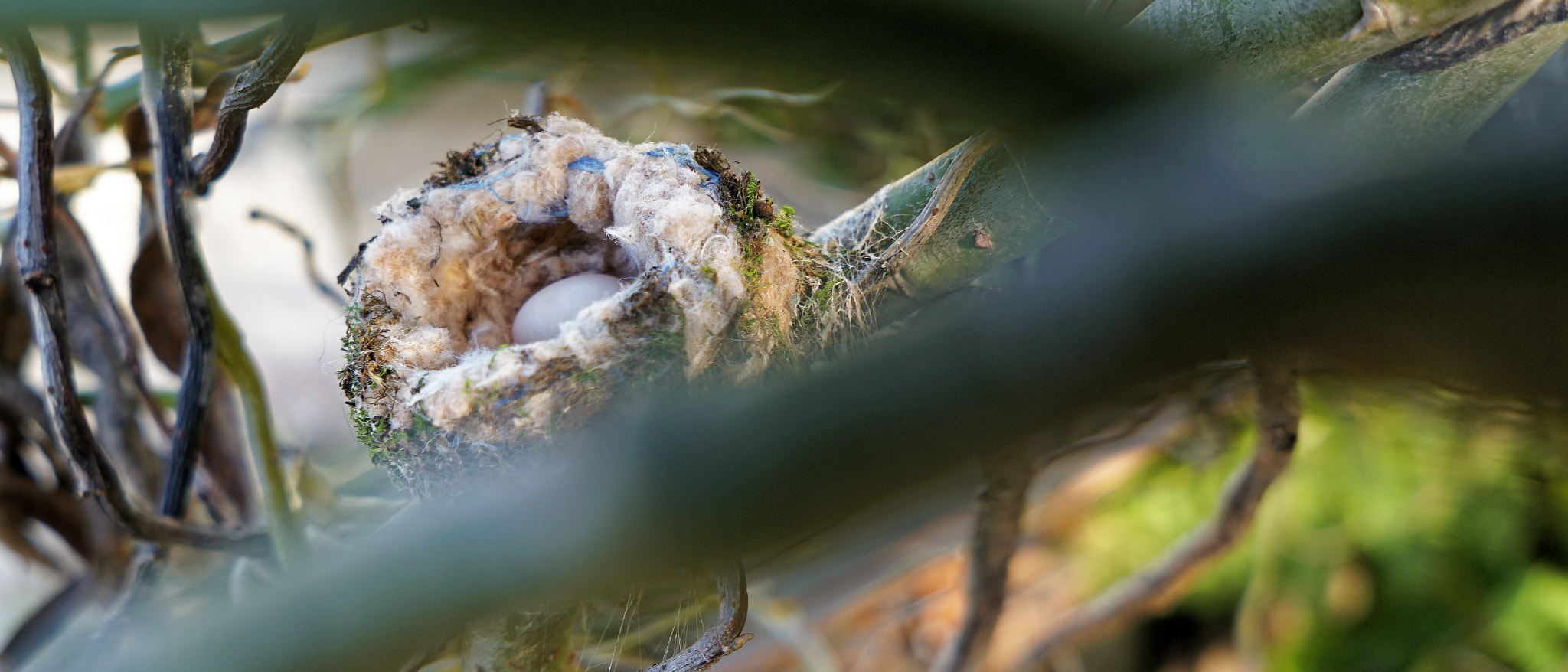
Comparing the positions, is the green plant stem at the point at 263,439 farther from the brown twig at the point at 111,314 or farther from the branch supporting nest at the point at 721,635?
the branch supporting nest at the point at 721,635

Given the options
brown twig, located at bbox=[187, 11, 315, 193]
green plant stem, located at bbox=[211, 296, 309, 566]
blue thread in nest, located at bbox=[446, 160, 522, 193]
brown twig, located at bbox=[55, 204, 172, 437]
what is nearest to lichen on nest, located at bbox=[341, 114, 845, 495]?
blue thread in nest, located at bbox=[446, 160, 522, 193]

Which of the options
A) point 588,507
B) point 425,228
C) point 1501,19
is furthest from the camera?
point 425,228

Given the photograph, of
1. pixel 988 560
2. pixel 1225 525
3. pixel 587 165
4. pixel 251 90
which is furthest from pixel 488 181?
pixel 1225 525

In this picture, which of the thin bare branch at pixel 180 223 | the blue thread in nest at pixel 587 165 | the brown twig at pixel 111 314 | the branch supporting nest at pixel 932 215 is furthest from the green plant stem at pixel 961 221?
the brown twig at pixel 111 314

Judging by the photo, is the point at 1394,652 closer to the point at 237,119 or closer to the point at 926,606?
the point at 926,606

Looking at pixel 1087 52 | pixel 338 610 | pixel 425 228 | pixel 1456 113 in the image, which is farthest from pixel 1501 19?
pixel 425 228

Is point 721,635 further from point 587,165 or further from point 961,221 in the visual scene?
point 587,165

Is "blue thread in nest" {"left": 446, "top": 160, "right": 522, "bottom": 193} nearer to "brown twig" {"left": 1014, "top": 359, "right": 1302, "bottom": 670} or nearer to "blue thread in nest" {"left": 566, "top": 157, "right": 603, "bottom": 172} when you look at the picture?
"blue thread in nest" {"left": 566, "top": 157, "right": 603, "bottom": 172}
